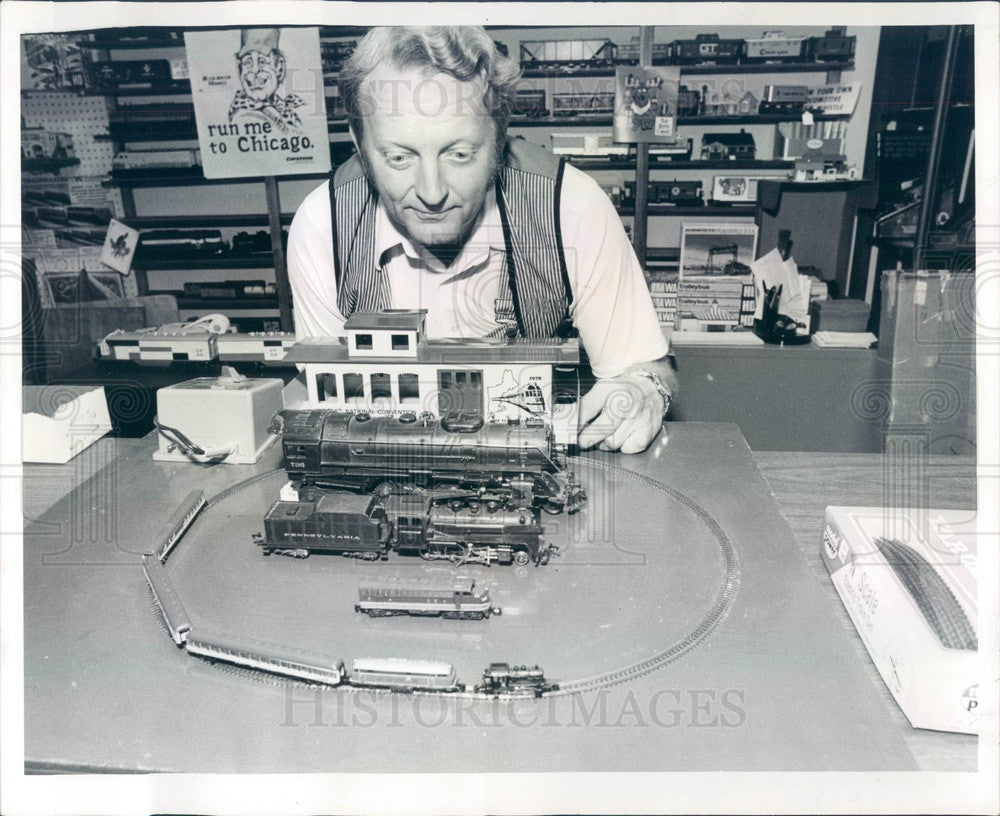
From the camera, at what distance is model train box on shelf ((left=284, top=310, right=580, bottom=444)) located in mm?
1679

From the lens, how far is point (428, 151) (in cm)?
180

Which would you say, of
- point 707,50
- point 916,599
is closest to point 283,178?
point 707,50

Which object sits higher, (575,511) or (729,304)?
(729,304)

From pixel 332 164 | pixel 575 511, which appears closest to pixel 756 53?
pixel 332 164

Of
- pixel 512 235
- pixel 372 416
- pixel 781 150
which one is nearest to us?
pixel 372 416

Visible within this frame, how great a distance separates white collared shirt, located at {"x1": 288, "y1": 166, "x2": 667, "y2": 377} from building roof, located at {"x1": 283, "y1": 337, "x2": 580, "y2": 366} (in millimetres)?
324

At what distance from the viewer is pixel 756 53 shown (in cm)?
221

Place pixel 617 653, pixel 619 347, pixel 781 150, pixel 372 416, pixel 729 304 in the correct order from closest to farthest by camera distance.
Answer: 1. pixel 617 653
2. pixel 372 416
3. pixel 619 347
4. pixel 781 150
5. pixel 729 304

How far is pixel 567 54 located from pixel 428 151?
18.7 inches

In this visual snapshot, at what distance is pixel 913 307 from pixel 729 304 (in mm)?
604

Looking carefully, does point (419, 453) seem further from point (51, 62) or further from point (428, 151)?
point (51, 62)

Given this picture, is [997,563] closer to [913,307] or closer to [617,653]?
[617,653]

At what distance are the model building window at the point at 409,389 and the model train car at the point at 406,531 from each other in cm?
28

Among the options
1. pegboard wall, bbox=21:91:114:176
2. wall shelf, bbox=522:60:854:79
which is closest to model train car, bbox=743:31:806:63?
wall shelf, bbox=522:60:854:79
